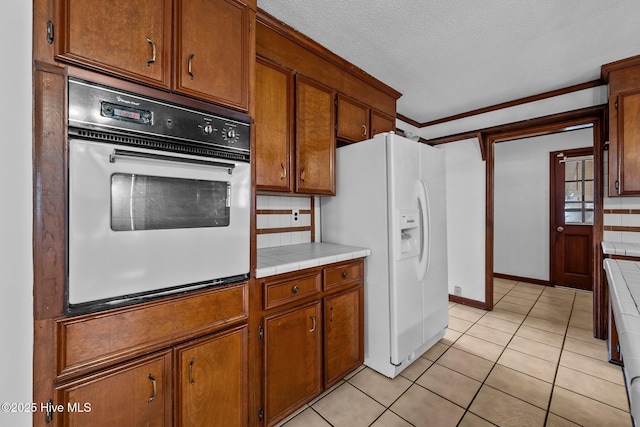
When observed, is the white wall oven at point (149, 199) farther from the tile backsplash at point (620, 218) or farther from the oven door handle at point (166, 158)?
the tile backsplash at point (620, 218)

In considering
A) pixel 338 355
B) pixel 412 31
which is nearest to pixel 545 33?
pixel 412 31

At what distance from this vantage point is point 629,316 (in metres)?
0.72

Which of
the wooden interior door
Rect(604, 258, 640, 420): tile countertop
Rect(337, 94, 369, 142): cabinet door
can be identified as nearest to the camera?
Rect(604, 258, 640, 420): tile countertop

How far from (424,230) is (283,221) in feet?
3.88

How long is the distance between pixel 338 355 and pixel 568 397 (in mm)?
1548

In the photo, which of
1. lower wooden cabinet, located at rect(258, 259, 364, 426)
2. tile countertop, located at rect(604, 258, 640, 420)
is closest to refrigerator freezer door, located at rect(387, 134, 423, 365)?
lower wooden cabinet, located at rect(258, 259, 364, 426)

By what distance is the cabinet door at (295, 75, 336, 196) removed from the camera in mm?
2009

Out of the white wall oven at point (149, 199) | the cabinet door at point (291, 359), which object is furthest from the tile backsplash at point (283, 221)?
the white wall oven at point (149, 199)

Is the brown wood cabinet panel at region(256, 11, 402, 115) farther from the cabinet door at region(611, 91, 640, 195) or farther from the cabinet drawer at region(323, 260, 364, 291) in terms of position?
the cabinet door at region(611, 91, 640, 195)

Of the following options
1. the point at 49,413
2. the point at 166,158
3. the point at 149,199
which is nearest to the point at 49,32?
the point at 166,158

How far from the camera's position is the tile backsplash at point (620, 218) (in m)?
2.48

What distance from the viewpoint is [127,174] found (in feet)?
3.38

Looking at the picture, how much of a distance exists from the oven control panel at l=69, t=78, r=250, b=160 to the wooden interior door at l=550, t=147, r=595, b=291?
195 inches

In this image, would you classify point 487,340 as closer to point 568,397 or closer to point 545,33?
point 568,397
